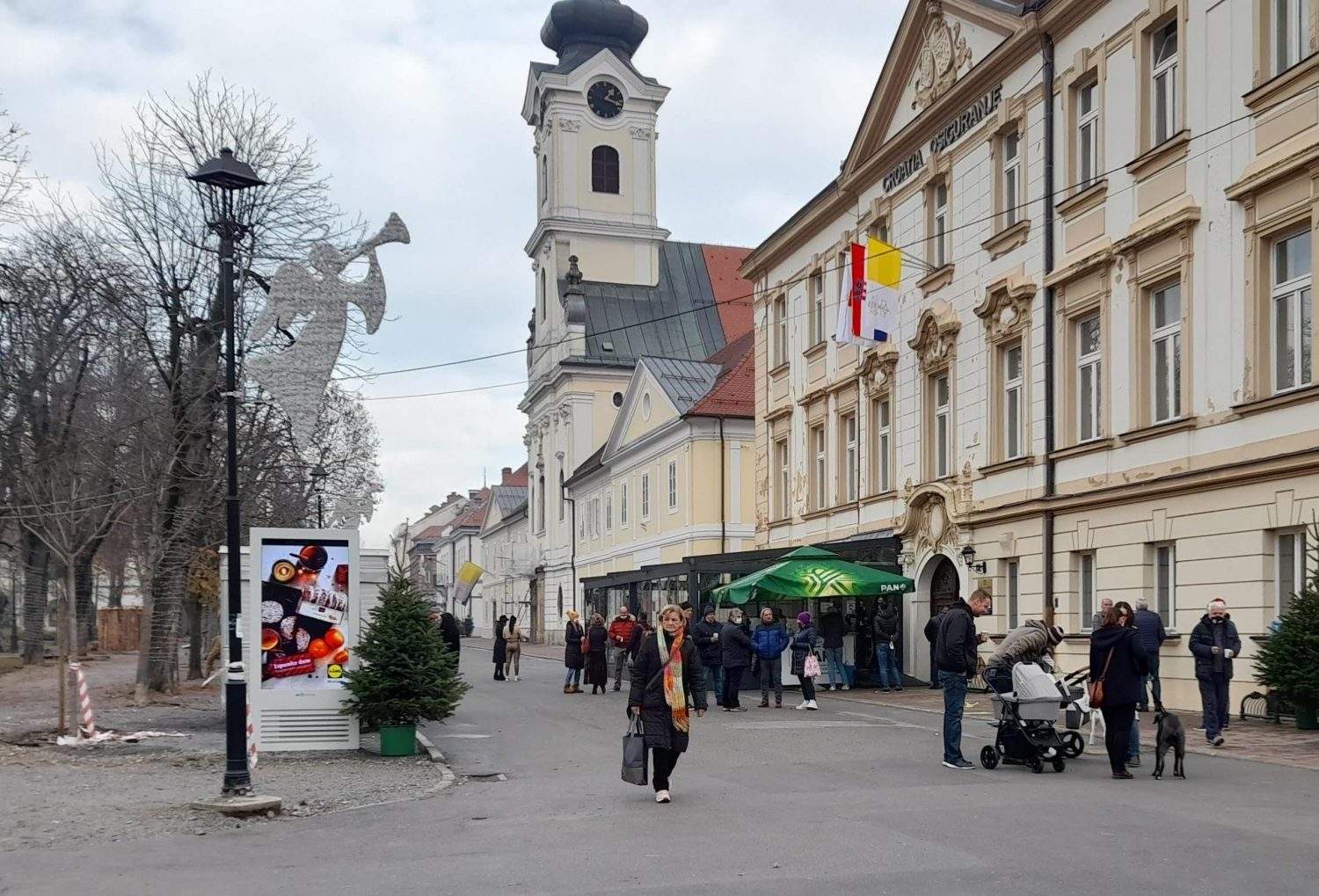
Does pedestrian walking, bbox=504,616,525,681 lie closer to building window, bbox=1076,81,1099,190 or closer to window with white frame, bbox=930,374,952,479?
window with white frame, bbox=930,374,952,479

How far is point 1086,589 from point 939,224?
8758 millimetres

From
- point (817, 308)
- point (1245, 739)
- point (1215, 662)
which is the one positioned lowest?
point (1245, 739)

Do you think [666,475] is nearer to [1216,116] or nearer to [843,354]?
[843,354]

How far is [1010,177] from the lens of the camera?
26531 mm

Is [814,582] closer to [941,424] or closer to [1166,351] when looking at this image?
[941,424]

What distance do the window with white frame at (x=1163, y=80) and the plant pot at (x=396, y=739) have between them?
13.5 meters

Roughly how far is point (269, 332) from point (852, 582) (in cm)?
1231

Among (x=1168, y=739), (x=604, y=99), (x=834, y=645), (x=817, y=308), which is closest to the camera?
(x=1168, y=739)

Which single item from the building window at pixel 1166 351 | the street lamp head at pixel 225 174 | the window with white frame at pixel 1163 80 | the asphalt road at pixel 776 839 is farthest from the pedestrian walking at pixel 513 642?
the street lamp head at pixel 225 174

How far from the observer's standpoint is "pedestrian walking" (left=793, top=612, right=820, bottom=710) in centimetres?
2353

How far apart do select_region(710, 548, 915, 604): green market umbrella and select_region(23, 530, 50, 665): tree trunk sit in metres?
20.2

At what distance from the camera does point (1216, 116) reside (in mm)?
20219

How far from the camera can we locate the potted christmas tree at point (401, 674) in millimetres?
16391

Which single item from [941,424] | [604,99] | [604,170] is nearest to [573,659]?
[941,424]
